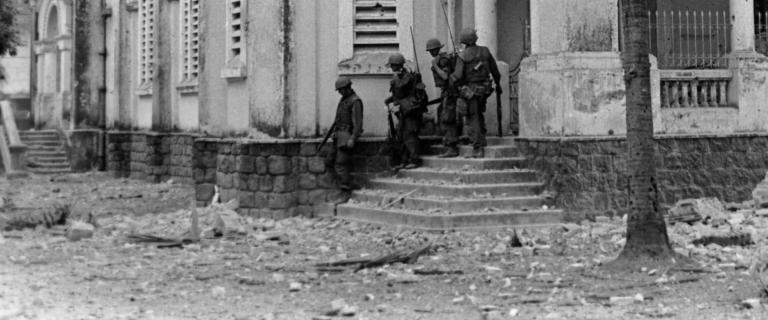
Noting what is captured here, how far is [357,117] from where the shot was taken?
15.1 m

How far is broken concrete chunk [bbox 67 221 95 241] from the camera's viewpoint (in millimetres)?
13555

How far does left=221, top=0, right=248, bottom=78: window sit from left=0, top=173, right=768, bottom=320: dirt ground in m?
2.56

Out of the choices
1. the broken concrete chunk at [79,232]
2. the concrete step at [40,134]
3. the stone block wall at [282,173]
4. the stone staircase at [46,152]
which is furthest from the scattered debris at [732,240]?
the concrete step at [40,134]

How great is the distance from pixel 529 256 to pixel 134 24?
17.5 m

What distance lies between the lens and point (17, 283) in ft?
32.4

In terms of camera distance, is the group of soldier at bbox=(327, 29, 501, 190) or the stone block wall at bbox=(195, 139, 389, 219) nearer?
the group of soldier at bbox=(327, 29, 501, 190)

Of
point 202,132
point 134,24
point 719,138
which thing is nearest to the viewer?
point 719,138

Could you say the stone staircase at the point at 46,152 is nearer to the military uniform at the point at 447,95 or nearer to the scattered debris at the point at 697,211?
the military uniform at the point at 447,95

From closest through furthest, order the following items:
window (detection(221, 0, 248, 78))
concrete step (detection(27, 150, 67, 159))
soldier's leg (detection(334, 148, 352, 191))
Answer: soldier's leg (detection(334, 148, 352, 191)) < window (detection(221, 0, 248, 78)) < concrete step (detection(27, 150, 67, 159))

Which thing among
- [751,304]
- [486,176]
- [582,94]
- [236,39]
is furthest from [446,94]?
[751,304]

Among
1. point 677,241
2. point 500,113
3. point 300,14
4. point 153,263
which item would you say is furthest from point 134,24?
point 677,241

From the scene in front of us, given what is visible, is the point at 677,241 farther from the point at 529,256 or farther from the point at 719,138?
the point at 719,138

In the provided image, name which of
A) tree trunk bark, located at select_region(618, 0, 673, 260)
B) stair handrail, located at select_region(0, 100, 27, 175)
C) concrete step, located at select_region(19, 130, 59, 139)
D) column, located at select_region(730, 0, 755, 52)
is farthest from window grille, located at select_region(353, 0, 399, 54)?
concrete step, located at select_region(19, 130, 59, 139)

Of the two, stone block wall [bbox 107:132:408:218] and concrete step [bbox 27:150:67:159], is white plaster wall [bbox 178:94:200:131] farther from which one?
concrete step [bbox 27:150:67:159]
